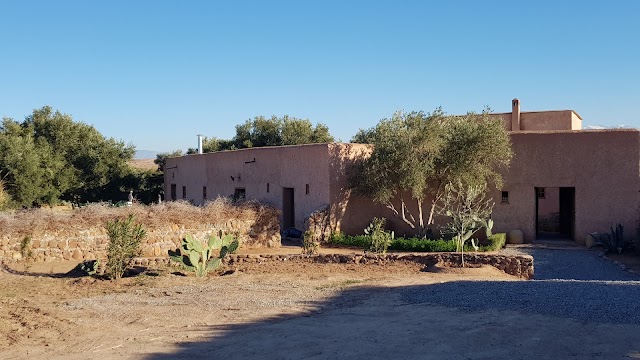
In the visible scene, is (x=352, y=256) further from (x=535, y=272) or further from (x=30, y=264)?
(x=30, y=264)

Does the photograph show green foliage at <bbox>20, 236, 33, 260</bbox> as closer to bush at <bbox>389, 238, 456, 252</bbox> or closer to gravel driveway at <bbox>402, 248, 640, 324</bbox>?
gravel driveway at <bbox>402, 248, 640, 324</bbox>

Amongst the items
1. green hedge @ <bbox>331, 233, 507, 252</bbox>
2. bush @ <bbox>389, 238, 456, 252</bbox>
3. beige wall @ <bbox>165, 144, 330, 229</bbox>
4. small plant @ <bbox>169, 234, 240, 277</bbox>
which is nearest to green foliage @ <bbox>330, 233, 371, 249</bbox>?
green hedge @ <bbox>331, 233, 507, 252</bbox>

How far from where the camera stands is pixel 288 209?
2295cm

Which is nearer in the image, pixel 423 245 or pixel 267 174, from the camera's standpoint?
pixel 423 245

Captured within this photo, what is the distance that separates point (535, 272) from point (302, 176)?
369 inches

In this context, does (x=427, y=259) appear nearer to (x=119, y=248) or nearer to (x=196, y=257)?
(x=196, y=257)

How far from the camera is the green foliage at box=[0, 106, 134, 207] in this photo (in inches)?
984

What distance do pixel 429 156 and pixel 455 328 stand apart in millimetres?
11076

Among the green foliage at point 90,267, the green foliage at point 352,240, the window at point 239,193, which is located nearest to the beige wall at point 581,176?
the green foliage at point 352,240

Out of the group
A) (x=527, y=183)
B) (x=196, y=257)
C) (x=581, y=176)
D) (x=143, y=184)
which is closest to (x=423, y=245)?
(x=527, y=183)

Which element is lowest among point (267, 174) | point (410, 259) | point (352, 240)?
point (410, 259)

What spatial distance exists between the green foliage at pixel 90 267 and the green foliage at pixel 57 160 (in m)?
13.2

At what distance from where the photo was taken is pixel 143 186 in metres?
34.2

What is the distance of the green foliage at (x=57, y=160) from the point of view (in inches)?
984
